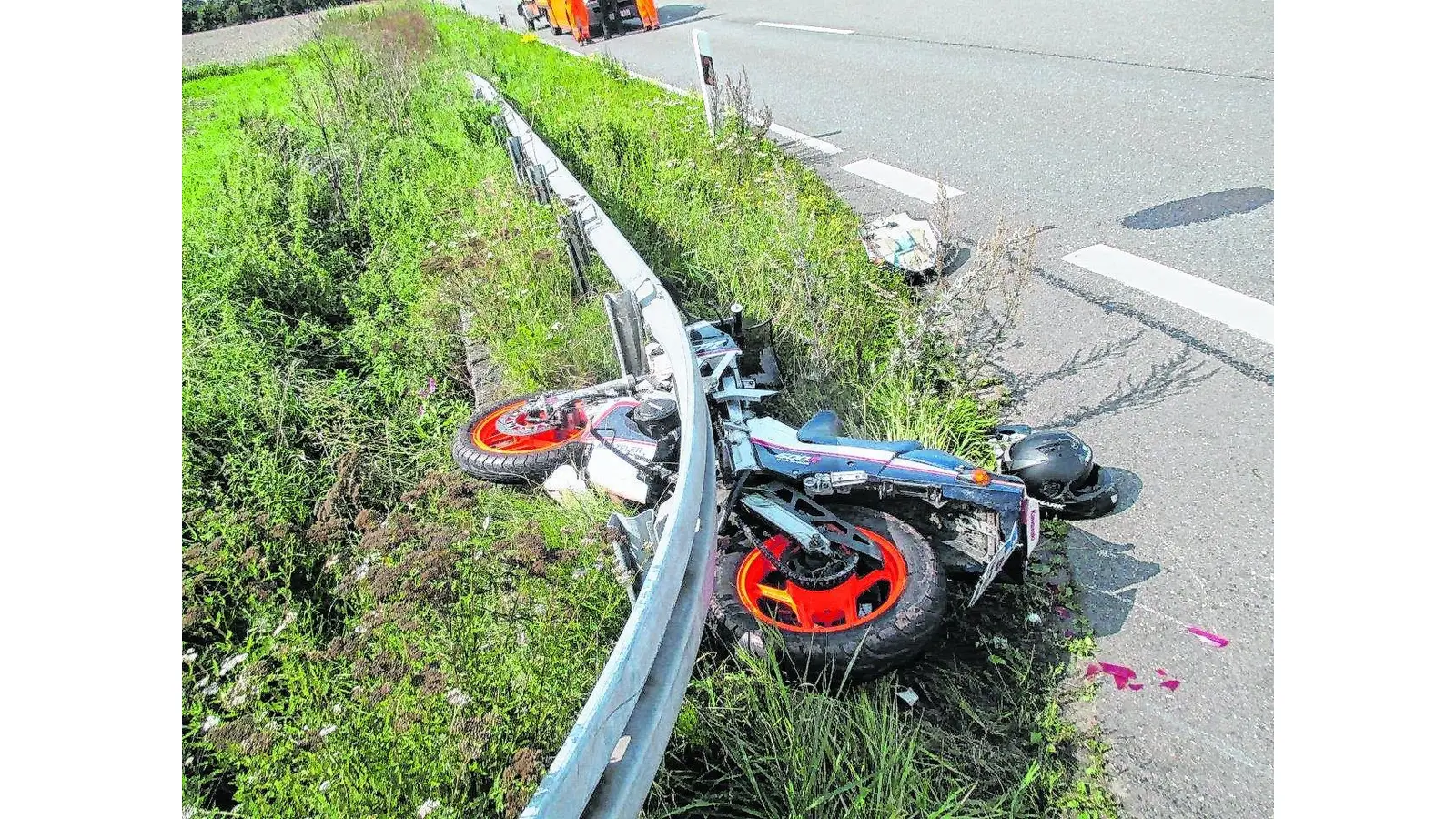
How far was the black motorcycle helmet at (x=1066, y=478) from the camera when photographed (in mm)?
3445

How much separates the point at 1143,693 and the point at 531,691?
6.01 feet

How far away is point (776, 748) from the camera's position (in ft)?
8.36

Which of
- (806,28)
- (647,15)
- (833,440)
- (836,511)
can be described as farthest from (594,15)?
(836,511)

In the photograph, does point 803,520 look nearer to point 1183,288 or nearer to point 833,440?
point 833,440

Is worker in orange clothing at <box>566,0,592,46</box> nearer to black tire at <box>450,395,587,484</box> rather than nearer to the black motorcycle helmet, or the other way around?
black tire at <box>450,395,587,484</box>

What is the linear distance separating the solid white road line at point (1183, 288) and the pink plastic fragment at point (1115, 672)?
230 centimetres

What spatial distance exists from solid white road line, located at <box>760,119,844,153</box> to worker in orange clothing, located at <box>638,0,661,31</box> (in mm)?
9132

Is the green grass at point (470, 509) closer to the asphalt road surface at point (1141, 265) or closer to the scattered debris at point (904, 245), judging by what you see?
the scattered debris at point (904, 245)

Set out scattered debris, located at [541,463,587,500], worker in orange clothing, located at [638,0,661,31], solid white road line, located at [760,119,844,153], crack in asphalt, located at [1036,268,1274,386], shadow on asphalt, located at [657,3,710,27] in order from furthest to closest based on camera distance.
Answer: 1. shadow on asphalt, located at [657,3,710,27]
2. worker in orange clothing, located at [638,0,661,31]
3. solid white road line, located at [760,119,844,153]
4. crack in asphalt, located at [1036,268,1274,386]
5. scattered debris, located at [541,463,587,500]

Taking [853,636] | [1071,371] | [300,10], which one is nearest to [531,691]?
[853,636]

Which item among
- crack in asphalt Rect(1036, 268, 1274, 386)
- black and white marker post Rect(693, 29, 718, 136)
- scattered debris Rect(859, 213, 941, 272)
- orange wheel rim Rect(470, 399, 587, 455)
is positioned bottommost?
crack in asphalt Rect(1036, 268, 1274, 386)

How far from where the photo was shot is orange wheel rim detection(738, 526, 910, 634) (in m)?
3.01

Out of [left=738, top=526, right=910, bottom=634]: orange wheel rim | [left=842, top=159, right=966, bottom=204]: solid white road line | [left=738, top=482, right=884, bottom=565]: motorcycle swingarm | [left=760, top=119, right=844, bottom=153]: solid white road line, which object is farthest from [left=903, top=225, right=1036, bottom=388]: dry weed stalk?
[left=760, top=119, right=844, bottom=153]: solid white road line

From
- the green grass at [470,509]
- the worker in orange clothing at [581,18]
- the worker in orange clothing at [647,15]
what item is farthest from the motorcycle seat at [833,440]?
the worker in orange clothing at [647,15]
